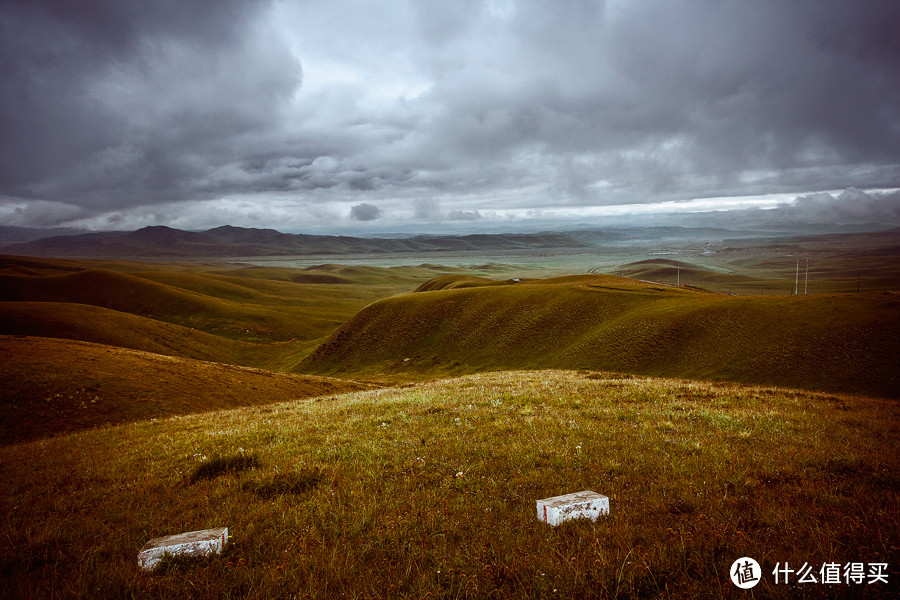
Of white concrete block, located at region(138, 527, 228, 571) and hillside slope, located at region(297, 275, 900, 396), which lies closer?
white concrete block, located at region(138, 527, 228, 571)

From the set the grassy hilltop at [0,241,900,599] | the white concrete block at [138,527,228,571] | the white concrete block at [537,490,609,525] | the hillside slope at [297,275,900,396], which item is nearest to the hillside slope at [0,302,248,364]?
the hillside slope at [297,275,900,396]

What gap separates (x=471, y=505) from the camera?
25.9 ft

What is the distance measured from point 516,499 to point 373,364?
8315cm

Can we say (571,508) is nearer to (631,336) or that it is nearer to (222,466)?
(222,466)

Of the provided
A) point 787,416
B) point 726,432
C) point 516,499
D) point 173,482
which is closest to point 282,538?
point 516,499

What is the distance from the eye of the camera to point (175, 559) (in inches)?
253

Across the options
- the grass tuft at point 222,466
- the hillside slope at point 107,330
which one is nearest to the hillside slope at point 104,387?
the grass tuft at point 222,466

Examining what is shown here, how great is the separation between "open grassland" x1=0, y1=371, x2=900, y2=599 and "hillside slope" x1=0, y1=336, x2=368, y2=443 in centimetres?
1742

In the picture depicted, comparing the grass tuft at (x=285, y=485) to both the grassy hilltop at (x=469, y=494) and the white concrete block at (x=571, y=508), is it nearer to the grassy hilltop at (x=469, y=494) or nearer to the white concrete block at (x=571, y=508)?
the grassy hilltop at (x=469, y=494)

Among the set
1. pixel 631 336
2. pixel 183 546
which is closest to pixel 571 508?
pixel 183 546

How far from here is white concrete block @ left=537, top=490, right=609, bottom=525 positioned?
6.98m

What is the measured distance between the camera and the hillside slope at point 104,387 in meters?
28.3

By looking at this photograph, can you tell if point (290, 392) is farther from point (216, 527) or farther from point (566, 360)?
point (566, 360)

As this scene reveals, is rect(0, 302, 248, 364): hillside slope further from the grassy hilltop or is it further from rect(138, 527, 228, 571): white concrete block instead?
rect(138, 527, 228, 571): white concrete block
